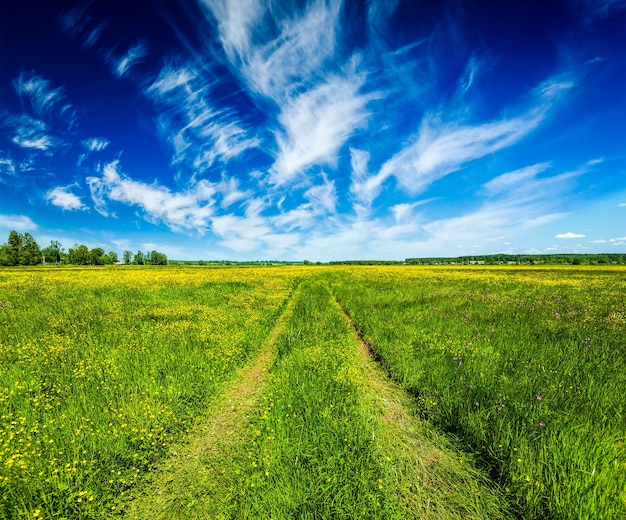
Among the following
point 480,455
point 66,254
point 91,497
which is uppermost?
point 66,254

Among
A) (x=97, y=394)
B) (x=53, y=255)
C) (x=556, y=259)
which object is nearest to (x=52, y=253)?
(x=53, y=255)

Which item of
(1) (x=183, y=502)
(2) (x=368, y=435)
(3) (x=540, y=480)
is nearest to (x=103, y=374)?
(1) (x=183, y=502)

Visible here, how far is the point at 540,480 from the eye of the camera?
3.18 meters

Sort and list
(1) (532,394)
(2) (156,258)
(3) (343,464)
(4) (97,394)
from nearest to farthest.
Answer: (3) (343,464), (1) (532,394), (4) (97,394), (2) (156,258)

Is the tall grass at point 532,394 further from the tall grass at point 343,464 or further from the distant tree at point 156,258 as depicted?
the distant tree at point 156,258

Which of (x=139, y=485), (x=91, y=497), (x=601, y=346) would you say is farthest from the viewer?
(x=601, y=346)

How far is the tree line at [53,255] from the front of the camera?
302 ft

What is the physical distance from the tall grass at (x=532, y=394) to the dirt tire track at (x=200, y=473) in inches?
143

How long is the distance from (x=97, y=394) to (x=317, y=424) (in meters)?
4.58

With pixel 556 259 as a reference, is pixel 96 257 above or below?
above

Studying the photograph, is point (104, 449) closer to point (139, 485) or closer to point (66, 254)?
point (139, 485)

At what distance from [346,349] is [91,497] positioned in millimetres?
6339

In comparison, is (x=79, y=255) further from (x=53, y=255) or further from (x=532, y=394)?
(x=532, y=394)

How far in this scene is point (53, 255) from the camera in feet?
408
